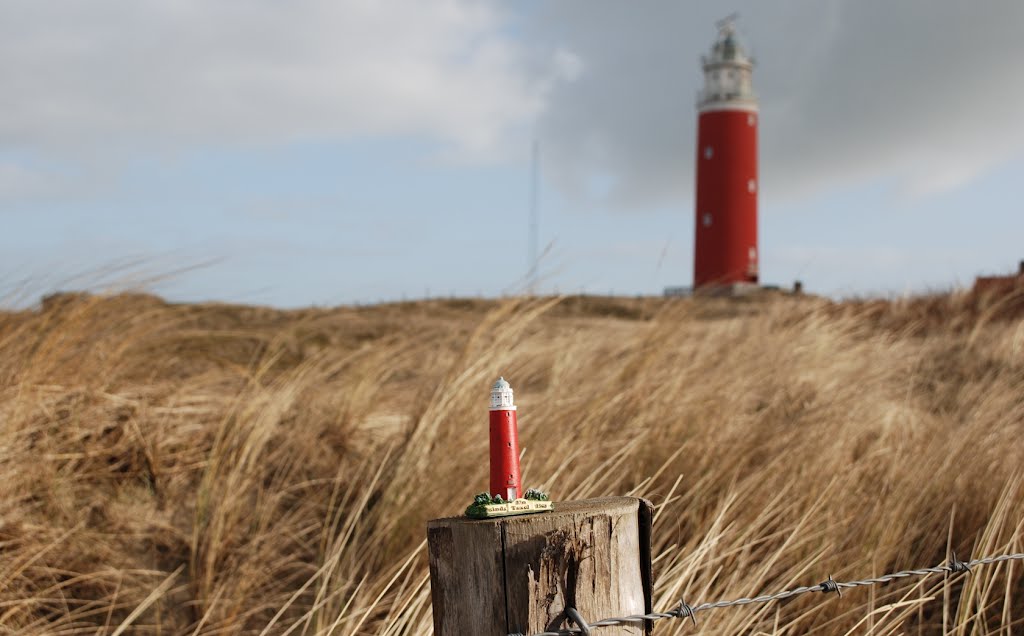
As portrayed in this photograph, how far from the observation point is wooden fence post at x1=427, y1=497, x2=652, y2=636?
46.9 inches

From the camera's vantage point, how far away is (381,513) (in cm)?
298

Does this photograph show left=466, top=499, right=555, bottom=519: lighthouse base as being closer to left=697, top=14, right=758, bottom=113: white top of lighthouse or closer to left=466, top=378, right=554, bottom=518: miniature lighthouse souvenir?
left=466, top=378, right=554, bottom=518: miniature lighthouse souvenir

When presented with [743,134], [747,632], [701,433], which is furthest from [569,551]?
[743,134]

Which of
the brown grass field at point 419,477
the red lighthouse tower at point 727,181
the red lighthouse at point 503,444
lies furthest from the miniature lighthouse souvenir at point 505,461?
the red lighthouse tower at point 727,181

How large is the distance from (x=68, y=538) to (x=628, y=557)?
7.86ft

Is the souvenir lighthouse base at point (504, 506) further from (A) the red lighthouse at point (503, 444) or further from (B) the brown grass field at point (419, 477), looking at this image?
(B) the brown grass field at point (419, 477)

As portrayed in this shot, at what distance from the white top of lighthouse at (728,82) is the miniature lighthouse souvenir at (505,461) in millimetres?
25087

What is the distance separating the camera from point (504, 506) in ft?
4.05

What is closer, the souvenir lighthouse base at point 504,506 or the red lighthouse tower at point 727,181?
the souvenir lighthouse base at point 504,506

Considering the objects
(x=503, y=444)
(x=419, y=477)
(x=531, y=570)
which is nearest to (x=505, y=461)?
(x=503, y=444)

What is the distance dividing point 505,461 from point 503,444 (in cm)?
2

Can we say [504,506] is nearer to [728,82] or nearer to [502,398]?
[502,398]

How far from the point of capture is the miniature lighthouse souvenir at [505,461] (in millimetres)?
1244

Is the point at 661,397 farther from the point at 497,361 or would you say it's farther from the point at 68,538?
the point at 68,538
